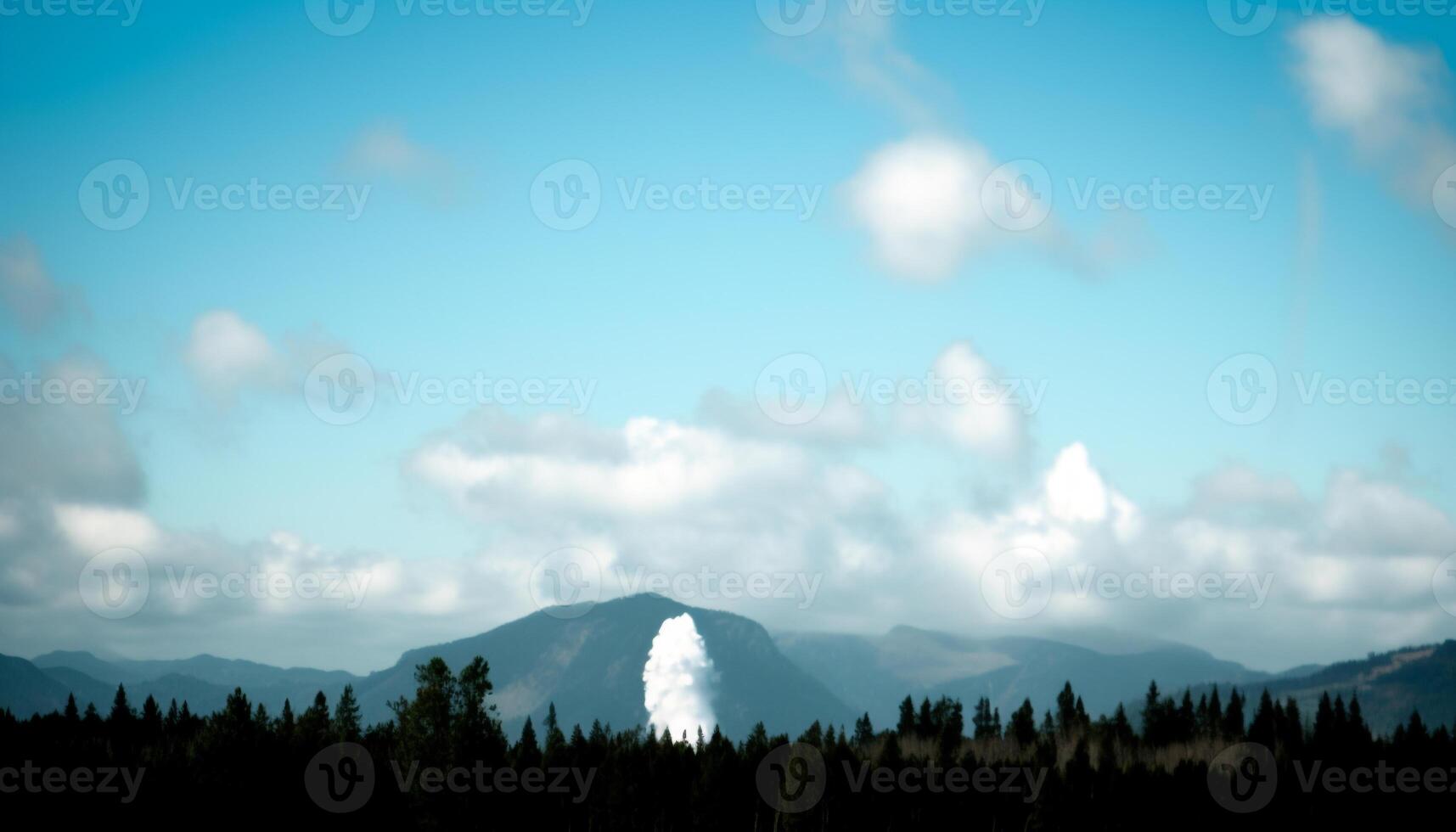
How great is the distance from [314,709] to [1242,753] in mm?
123366

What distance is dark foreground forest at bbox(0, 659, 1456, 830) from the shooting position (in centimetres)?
13475

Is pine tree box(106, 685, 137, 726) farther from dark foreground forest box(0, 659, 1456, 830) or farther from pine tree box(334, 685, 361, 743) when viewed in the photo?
pine tree box(334, 685, 361, 743)

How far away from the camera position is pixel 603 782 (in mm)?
149375

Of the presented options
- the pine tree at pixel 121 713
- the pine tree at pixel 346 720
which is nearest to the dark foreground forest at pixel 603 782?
the pine tree at pixel 346 720

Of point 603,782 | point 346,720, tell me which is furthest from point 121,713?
point 603,782

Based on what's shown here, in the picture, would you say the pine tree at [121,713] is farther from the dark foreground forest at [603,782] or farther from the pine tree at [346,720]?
the pine tree at [346,720]

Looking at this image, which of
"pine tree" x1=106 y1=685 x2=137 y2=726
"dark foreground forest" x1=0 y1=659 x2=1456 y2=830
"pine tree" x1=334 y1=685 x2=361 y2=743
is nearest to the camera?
"dark foreground forest" x1=0 y1=659 x2=1456 y2=830

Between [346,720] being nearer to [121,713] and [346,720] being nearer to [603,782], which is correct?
[121,713]

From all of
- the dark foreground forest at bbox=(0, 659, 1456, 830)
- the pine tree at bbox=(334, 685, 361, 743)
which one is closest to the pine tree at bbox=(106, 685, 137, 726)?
the dark foreground forest at bbox=(0, 659, 1456, 830)

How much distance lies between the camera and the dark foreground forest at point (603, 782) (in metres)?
135

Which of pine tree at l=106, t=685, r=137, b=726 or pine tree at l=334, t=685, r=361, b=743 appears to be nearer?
pine tree at l=334, t=685, r=361, b=743

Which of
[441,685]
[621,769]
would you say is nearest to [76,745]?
[441,685]

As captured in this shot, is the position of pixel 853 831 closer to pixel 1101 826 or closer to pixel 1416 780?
pixel 1101 826

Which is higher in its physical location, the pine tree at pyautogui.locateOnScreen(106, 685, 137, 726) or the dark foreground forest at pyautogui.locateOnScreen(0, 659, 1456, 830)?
the pine tree at pyautogui.locateOnScreen(106, 685, 137, 726)
